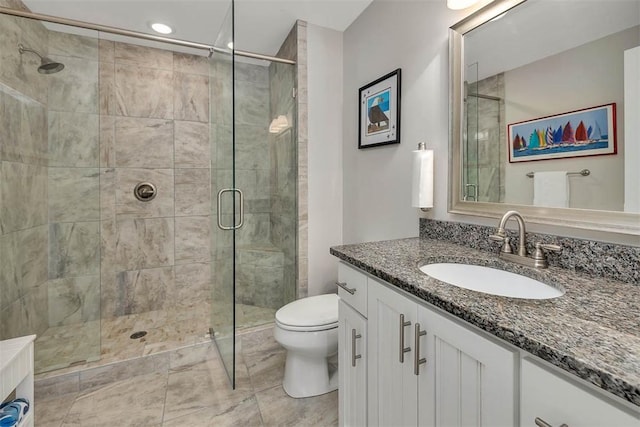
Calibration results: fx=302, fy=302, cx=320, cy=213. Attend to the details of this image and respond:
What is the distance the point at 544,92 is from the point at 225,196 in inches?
65.8

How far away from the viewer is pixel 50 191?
2.14m

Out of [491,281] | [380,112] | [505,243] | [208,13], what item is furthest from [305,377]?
[208,13]

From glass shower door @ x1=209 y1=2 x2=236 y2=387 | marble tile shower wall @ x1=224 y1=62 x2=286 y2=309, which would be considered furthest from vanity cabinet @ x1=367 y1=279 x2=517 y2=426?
marble tile shower wall @ x1=224 y1=62 x2=286 y2=309

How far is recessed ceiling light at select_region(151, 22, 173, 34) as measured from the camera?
2242mm

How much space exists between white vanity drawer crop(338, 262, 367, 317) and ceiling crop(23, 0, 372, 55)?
61.2 inches

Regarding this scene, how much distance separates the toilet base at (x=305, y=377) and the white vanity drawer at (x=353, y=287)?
655 millimetres

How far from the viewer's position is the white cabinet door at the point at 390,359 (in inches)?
35.3

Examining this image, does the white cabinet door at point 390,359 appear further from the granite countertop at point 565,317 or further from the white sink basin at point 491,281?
the white sink basin at point 491,281

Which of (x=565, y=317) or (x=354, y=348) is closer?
(x=565, y=317)

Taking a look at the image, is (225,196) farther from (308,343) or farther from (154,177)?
(154,177)

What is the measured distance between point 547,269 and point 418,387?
0.58 m

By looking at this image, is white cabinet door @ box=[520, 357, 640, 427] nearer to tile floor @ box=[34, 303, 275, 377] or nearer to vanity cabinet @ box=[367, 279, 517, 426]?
vanity cabinet @ box=[367, 279, 517, 426]

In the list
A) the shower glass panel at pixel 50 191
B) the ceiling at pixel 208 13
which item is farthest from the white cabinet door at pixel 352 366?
the ceiling at pixel 208 13

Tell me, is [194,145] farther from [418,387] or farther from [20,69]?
[418,387]
